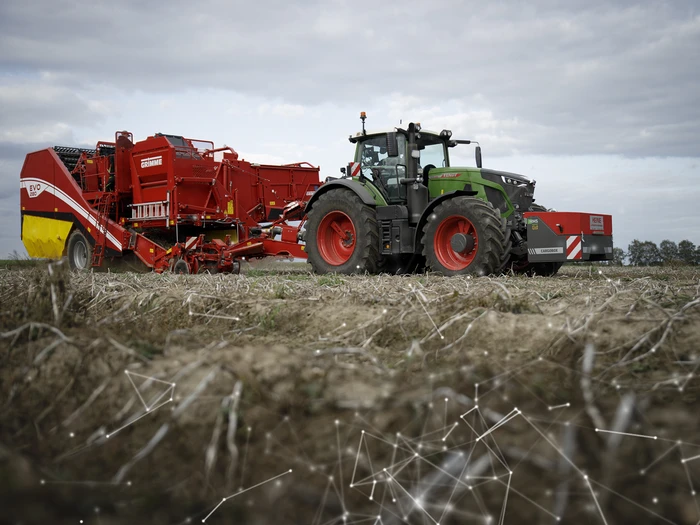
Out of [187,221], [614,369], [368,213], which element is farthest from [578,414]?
[187,221]

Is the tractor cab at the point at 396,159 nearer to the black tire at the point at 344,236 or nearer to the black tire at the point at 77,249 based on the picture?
the black tire at the point at 344,236

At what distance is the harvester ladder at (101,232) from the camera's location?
41.9ft

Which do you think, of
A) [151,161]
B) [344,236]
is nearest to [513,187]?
[344,236]

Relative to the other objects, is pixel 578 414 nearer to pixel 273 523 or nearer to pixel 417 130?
pixel 273 523

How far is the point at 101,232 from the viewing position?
12.8 metres

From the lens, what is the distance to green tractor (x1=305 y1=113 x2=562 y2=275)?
28.2 ft

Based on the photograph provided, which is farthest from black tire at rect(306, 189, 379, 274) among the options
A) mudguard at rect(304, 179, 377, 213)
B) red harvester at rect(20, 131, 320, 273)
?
red harvester at rect(20, 131, 320, 273)

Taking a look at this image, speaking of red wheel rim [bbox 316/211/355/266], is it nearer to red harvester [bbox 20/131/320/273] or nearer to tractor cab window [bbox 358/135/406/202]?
red harvester [bbox 20/131/320/273]

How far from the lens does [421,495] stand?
1664 millimetres

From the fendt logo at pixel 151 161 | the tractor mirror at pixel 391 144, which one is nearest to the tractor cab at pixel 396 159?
the tractor mirror at pixel 391 144

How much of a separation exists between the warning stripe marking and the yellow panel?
1033 cm

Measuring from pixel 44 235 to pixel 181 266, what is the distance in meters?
5.09

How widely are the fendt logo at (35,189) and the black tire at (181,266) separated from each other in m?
5.04

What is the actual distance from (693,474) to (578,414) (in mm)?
313
